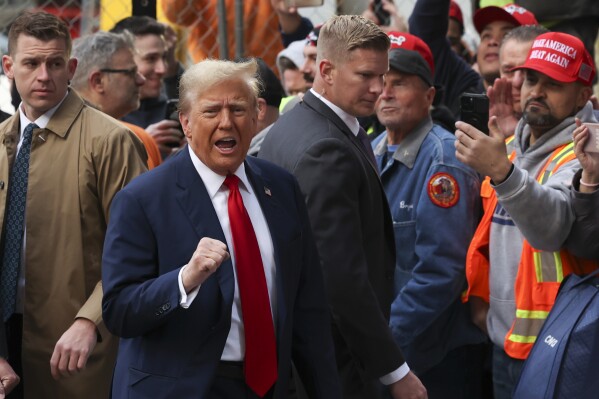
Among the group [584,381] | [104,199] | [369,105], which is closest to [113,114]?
[104,199]

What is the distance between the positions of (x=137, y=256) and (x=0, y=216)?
1135 millimetres

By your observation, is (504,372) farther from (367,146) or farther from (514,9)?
(514,9)

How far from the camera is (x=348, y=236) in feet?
11.3

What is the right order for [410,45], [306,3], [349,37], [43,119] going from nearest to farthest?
[349,37]
[43,119]
[410,45]
[306,3]

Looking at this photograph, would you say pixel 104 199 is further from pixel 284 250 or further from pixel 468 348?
pixel 468 348

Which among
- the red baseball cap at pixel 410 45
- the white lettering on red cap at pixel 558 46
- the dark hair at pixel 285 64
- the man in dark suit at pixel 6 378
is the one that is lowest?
the man in dark suit at pixel 6 378

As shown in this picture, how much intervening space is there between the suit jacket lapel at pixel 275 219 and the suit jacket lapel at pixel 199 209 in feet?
0.57

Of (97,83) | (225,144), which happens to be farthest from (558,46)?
(97,83)

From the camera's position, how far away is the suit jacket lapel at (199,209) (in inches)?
113

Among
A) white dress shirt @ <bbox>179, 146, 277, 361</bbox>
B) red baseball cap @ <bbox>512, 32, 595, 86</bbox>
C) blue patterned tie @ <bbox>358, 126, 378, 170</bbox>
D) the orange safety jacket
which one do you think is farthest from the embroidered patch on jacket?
white dress shirt @ <bbox>179, 146, 277, 361</bbox>

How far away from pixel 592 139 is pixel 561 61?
1.99 ft

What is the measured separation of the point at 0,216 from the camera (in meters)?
3.83

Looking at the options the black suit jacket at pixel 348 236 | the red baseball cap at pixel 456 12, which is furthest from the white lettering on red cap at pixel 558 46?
the red baseball cap at pixel 456 12

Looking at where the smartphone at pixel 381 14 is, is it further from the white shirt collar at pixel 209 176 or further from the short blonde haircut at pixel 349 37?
the white shirt collar at pixel 209 176
